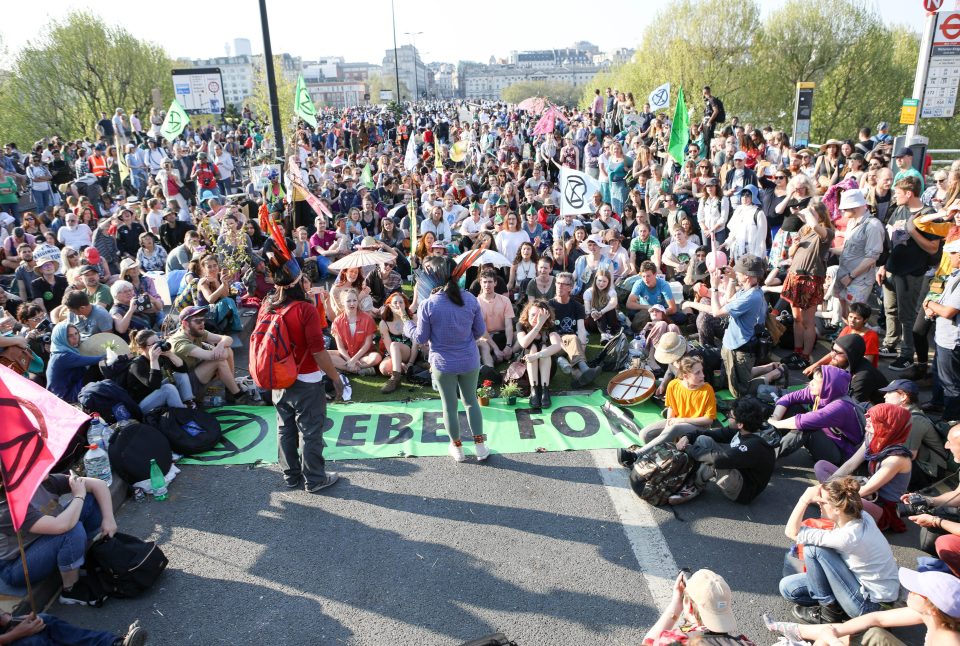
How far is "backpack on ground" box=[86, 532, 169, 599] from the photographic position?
14.1 ft

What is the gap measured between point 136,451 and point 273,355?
1.63 m

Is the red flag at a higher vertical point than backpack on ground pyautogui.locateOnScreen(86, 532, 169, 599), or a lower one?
higher

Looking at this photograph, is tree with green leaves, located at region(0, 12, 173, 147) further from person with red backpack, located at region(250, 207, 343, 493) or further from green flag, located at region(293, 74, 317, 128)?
person with red backpack, located at region(250, 207, 343, 493)

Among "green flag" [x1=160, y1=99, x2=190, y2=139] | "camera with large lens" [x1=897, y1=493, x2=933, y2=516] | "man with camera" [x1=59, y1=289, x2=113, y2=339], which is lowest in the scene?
"camera with large lens" [x1=897, y1=493, x2=933, y2=516]

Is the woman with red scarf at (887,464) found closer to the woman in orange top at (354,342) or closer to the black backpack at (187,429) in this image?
the woman in orange top at (354,342)

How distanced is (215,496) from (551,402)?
3.55 meters

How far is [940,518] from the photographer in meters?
4.32

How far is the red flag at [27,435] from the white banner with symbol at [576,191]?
25.4 ft

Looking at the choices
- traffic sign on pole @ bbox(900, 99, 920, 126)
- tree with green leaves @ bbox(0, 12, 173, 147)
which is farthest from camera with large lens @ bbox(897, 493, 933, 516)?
tree with green leaves @ bbox(0, 12, 173, 147)

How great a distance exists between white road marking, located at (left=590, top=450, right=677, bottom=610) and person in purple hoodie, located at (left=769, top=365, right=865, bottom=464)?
1.46 m

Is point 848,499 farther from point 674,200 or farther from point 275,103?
point 275,103

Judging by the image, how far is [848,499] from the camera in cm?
391

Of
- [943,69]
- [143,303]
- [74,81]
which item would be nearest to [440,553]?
[143,303]

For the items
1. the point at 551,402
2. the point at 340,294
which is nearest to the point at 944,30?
the point at 551,402
